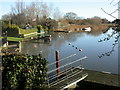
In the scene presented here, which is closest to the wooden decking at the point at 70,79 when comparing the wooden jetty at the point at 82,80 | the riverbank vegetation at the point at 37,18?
the wooden jetty at the point at 82,80

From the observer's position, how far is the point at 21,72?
3.05m

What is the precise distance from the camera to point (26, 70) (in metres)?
3.08

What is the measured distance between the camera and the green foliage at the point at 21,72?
2.97m

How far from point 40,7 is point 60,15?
464 centimetres

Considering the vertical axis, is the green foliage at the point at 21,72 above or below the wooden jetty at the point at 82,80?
above

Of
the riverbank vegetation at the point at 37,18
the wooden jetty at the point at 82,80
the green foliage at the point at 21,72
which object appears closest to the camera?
the green foliage at the point at 21,72

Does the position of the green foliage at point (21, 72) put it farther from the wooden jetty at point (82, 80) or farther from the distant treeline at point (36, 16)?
the distant treeline at point (36, 16)

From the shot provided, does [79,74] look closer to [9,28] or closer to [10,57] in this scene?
[10,57]

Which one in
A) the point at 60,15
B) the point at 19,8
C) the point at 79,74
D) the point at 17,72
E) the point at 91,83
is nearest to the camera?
the point at 17,72

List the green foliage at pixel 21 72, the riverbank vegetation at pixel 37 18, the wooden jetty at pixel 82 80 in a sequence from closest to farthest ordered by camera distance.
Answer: the green foliage at pixel 21 72
the wooden jetty at pixel 82 80
the riverbank vegetation at pixel 37 18

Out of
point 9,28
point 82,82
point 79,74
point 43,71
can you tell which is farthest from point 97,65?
point 9,28

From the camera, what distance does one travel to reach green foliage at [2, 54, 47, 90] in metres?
2.97

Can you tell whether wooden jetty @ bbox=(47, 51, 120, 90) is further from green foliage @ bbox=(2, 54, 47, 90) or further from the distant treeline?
the distant treeline

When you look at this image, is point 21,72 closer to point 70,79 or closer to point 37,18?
point 70,79
